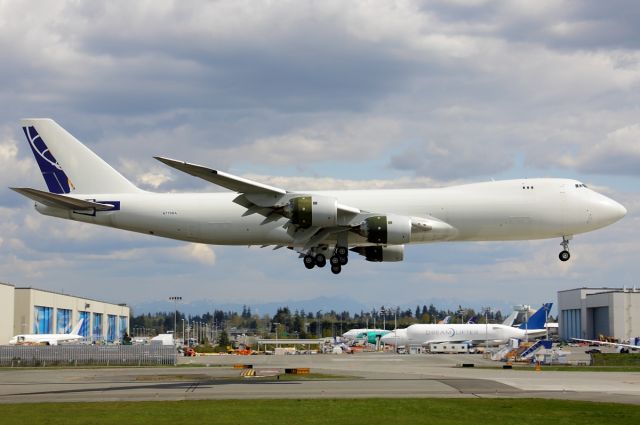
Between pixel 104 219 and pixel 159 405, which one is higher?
pixel 104 219

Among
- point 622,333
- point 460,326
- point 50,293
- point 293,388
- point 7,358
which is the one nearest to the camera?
point 293,388

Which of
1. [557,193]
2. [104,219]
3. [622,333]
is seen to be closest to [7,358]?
[104,219]

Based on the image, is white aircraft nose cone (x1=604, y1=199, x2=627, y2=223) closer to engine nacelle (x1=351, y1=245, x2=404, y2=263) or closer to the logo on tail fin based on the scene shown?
engine nacelle (x1=351, y1=245, x2=404, y2=263)

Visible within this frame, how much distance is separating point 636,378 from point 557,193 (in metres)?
14.8

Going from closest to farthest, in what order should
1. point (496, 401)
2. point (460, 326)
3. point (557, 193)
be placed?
point (496, 401) → point (557, 193) → point (460, 326)

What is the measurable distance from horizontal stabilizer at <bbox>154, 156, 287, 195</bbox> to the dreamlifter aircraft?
0.07 meters

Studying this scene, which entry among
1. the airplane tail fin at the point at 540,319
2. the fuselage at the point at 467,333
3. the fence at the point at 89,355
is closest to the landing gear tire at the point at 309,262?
the fence at the point at 89,355

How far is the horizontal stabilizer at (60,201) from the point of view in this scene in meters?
54.9

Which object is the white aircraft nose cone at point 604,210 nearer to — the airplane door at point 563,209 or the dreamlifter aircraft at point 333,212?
the dreamlifter aircraft at point 333,212

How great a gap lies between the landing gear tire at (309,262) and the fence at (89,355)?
129 feet

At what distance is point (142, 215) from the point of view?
59406 mm

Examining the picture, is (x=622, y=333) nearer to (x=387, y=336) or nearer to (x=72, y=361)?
(x=387, y=336)

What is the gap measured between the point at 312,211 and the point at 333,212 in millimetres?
1356

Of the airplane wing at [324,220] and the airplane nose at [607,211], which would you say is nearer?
the airplane wing at [324,220]
